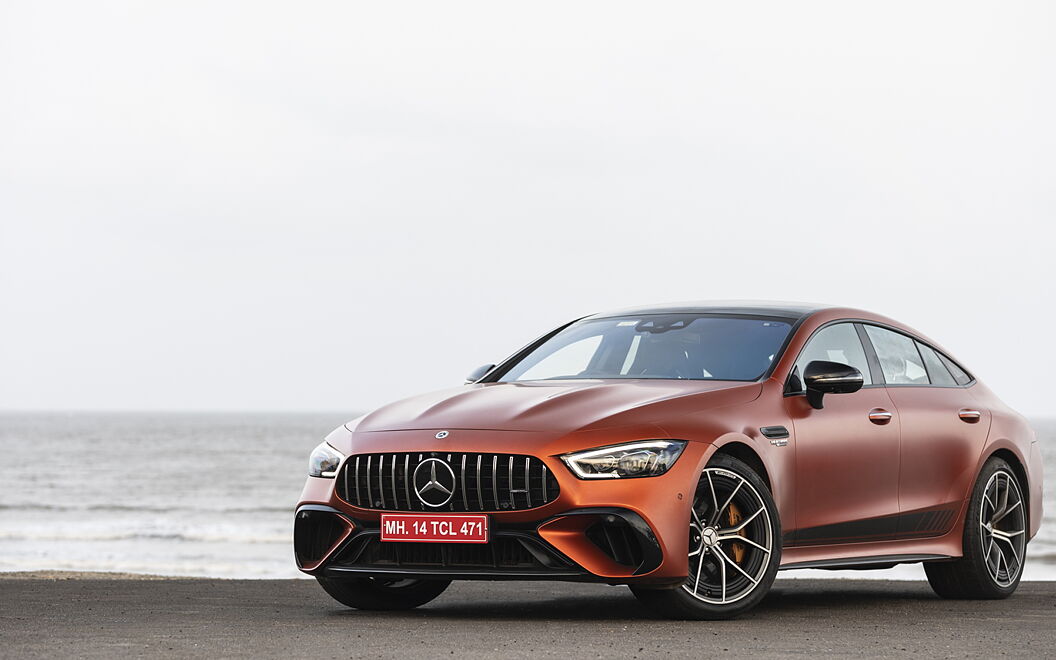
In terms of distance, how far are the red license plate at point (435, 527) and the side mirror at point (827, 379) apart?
6.49ft

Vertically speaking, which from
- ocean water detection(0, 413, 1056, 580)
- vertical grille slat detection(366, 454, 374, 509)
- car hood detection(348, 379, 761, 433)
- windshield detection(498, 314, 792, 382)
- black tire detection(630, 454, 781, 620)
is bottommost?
ocean water detection(0, 413, 1056, 580)

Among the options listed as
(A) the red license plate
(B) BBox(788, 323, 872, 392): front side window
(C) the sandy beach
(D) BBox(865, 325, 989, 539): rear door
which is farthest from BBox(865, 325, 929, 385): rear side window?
(A) the red license plate

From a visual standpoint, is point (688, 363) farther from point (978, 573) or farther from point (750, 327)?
point (978, 573)

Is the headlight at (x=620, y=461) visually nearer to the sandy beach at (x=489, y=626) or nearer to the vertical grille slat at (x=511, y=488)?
the vertical grille slat at (x=511, y=488)

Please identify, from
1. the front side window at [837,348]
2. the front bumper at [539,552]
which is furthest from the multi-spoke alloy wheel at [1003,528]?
the front bumper at [539,552]

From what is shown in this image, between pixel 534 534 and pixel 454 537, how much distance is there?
0.38 metres

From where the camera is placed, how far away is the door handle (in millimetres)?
8398

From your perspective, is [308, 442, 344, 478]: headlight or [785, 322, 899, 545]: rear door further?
[785, 322, 899, 545]: rear door

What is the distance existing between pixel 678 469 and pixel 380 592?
2.01 metres

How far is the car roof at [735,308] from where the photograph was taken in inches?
339

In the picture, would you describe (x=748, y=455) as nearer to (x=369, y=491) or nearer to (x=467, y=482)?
(x=467, y=482)

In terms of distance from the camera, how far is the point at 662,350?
8.47m

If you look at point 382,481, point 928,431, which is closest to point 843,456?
point 928,431

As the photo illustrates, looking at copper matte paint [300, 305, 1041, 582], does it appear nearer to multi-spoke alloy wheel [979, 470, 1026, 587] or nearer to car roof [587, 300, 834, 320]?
car roof [587, 300, 834, 320]
